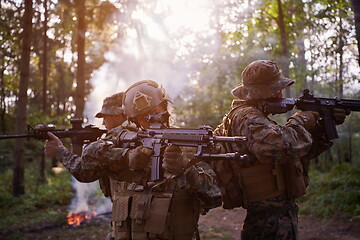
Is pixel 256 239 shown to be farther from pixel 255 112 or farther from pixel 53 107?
pixel 53 107

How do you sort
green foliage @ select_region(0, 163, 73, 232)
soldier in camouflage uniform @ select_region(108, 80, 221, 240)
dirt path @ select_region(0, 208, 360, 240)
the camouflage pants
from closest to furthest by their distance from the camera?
soldier in camouflage uniform @ select_region(108, 80, 221, 240) → the camouflage pants → dirt path @ select_region(0, 208, 360, 240) → green foliage @ select_region(0, 163, 73, 232)

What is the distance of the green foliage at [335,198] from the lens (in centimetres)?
935

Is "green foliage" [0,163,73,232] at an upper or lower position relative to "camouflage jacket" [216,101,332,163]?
lower

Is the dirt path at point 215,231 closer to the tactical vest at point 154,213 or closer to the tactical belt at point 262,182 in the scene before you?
the tactical belt at point 262,182

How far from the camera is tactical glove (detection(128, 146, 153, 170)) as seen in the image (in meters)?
3.38

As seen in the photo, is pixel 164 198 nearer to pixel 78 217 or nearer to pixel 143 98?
pixel 143 98

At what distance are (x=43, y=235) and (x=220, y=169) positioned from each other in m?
5.80

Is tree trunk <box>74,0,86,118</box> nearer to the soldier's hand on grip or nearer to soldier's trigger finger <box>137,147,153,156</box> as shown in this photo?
the soldier's hand on grip

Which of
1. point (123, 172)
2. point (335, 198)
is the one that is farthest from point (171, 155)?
point (335, 198)

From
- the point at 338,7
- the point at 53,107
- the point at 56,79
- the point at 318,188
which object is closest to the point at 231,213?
the point at 318,188

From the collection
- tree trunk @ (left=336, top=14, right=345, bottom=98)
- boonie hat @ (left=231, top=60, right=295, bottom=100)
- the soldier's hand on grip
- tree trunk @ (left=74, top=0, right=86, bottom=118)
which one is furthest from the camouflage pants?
tree trunk @ (left=74, top=0, right=86, bottom=118)

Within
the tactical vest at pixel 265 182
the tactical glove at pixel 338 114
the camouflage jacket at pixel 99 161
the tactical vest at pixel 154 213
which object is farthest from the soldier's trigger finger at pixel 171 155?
the tactical glove at pixel 338 114

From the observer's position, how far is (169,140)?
328cm

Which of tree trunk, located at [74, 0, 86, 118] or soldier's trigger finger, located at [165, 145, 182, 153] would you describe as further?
tree trunk, located at [74, 0, 86, 118]
